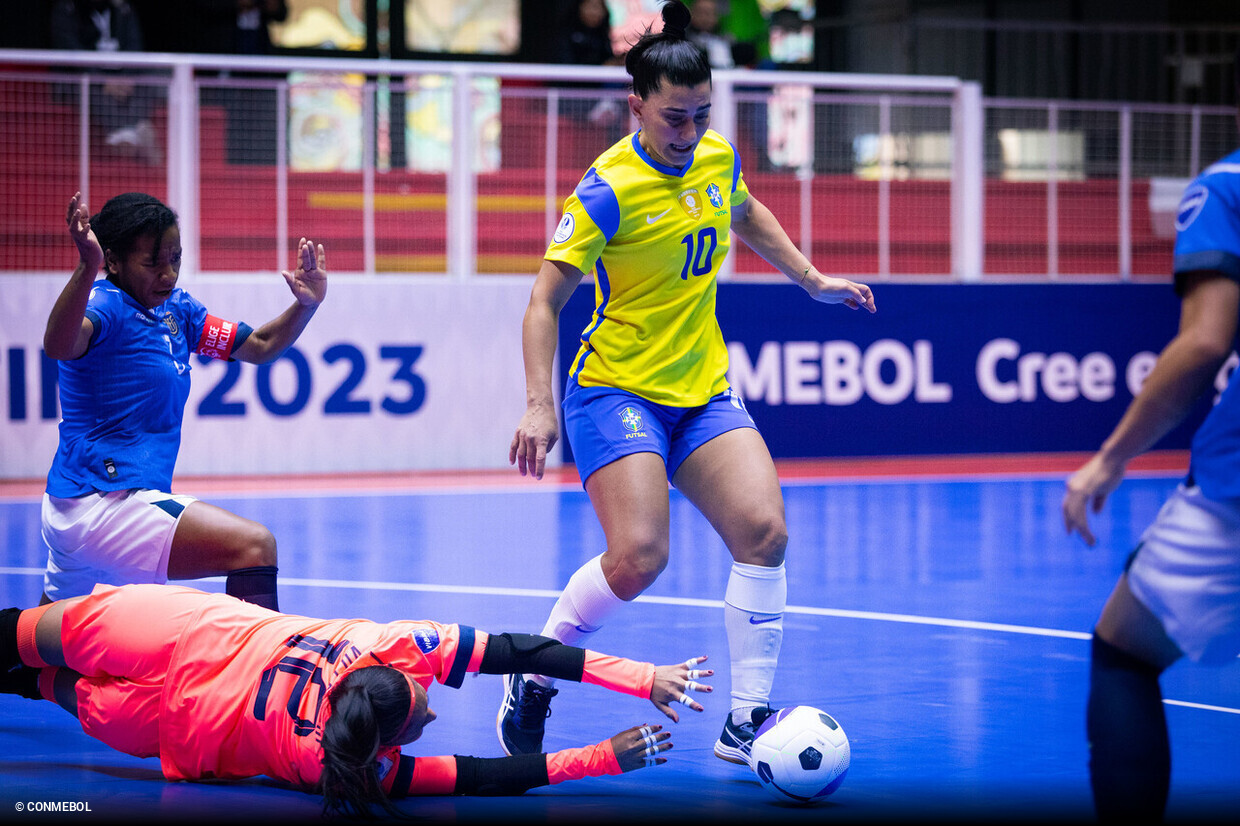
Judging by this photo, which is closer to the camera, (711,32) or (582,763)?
(582,763)

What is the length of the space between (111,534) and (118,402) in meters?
0.45

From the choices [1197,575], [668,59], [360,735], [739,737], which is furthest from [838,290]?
[360,735]

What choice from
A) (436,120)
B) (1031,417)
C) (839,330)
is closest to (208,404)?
(436,120)

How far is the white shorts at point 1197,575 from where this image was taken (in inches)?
113

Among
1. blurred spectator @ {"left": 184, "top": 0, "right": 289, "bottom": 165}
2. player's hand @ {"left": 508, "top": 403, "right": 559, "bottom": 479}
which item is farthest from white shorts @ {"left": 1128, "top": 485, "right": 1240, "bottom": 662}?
blurred spectator @ {"left": 184, "top": 0, "right": 289, "bottom": 165}

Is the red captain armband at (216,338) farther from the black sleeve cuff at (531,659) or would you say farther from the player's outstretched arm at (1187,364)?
the player's outstretched arm at (1187,364)

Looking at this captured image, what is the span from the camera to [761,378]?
41.1 ft

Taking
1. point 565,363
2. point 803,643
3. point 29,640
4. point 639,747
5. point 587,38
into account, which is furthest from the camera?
point 587,38

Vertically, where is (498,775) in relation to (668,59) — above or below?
below

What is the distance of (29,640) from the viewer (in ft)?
13.7

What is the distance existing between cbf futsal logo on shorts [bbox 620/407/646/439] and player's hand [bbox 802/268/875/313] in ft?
2.70

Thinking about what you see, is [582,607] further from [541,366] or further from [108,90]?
[108,90]

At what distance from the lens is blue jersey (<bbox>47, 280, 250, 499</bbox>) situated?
15.3ft

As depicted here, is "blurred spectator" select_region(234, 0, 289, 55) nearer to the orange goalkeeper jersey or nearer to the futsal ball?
the orange goalkeeper jersey
